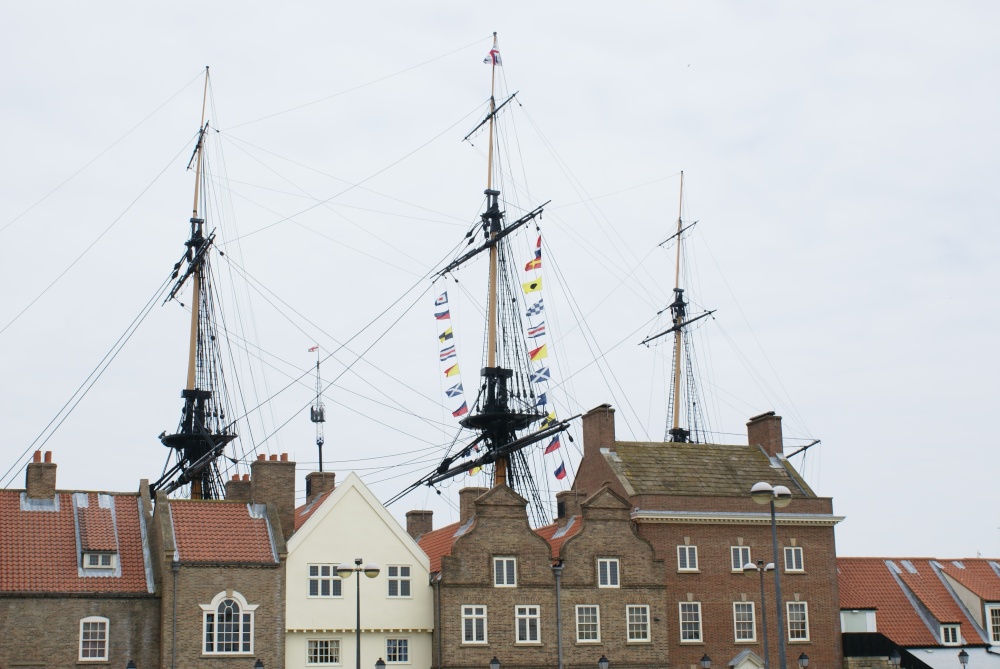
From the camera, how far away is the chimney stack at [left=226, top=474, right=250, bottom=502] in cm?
5181

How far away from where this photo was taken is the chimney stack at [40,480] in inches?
1919

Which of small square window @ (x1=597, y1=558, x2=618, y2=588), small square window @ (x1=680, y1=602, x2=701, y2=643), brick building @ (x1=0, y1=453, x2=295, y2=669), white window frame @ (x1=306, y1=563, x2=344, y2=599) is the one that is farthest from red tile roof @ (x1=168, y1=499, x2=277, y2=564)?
small square window @ (x1=680, y1=602, x2=701, y2=643)

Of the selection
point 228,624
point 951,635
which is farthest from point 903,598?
point 228,624

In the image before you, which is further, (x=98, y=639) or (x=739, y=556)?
(x=739, y=556)

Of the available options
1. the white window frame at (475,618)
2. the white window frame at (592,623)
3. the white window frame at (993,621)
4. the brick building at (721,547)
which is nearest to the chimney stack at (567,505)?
the brick building at (721,547)

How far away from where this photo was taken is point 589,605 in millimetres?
51688

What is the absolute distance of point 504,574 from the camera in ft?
167

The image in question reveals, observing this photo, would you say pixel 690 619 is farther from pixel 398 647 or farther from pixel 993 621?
pixel 993 621

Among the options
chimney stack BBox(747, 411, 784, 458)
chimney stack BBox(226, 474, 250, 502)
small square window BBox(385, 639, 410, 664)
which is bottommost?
small square window BBox(385, 639, 410, 664)

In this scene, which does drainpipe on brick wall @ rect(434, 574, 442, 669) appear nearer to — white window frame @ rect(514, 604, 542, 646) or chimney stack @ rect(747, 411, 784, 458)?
white window frame @ rect(514, 604, 542, 646)

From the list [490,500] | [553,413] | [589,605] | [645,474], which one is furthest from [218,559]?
[553,413]

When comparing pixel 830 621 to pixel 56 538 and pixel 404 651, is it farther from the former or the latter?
pixel 56 538

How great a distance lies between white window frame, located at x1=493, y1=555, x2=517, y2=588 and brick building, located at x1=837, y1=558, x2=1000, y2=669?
53.8ft

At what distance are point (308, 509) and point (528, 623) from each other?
33.4 ft
